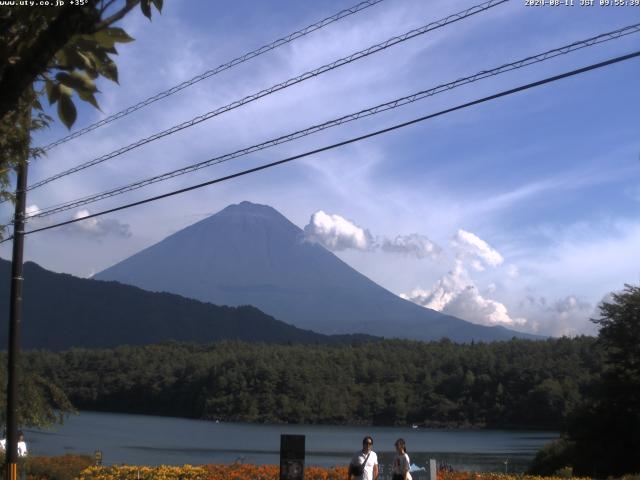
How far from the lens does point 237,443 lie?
62.3 meters

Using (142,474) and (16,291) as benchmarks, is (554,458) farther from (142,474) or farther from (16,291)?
(16,291)

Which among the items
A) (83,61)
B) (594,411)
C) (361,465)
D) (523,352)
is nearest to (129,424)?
(523,352)

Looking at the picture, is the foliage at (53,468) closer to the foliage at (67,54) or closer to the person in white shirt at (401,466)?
the person in white shirt at (401,466)

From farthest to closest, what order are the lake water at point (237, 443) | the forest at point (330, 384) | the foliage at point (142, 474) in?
the forest at point (330, 384)
the lake water at point (237, 443)
the foliage at point (142, 474)

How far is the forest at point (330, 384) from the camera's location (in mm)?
95250

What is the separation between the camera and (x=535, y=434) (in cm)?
8562

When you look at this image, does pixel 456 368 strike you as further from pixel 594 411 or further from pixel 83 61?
pixel 83 61

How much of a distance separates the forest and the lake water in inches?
269

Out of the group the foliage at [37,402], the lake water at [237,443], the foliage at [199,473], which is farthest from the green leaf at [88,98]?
the lake water at [237,443]

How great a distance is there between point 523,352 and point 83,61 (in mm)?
105881

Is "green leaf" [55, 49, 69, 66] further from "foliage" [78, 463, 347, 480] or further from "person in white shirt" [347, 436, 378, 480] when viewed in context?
"foliage" [78, 463, 347, 480]

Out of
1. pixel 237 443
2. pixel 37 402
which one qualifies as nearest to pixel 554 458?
pixel 37 402

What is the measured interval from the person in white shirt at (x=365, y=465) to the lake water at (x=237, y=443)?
27.3m

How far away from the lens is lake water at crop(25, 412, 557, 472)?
1746 inches
